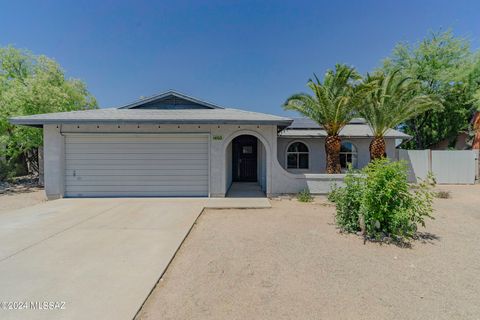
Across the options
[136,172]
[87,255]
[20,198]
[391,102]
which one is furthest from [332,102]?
[20,198]

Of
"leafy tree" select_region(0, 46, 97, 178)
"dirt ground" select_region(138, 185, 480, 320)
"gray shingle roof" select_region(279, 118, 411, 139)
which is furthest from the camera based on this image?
"gray shingle roof" select_region(279, 118, 411, 139)

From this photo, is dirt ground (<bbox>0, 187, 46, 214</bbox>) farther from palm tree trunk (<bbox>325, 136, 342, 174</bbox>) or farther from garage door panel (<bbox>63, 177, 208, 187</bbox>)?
palm tree trunk (<bbox>325, 136, 342, 174</bbox>)

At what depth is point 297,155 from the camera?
14.4 m

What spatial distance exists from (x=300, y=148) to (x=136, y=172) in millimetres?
9830

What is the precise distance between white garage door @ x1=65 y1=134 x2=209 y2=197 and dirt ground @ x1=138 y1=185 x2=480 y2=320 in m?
4.18

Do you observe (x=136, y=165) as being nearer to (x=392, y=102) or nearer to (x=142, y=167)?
(x=142, y=167)

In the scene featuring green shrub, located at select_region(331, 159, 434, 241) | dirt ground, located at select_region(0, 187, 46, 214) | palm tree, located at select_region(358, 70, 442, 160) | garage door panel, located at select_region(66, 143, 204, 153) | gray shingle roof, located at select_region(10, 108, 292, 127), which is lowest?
dirt ground, located at select_region(0, 187, 46, 214)

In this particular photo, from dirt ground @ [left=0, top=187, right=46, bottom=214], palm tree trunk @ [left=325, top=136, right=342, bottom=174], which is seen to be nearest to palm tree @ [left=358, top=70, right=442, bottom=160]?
palm tree trunk @ [left=325, top=136, right=342, bottom=174]

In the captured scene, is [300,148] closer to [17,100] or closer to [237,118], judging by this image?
[237,118]

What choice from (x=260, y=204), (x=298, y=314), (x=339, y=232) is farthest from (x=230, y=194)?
(x=298, y=314)

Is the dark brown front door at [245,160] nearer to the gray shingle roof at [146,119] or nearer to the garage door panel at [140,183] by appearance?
the gray shingle roof at [146,119]

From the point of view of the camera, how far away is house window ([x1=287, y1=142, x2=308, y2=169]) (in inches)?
568

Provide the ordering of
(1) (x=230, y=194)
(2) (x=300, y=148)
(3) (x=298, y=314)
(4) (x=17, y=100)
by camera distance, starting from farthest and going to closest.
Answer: (2) (x=300, y=148)
(4) (x=17, y=100)
(1) (x=230, y=194)
(3) (x=298, y=314)

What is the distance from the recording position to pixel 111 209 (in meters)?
7.72
